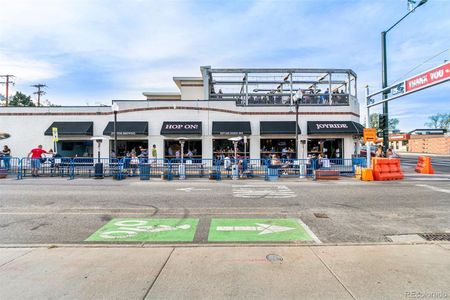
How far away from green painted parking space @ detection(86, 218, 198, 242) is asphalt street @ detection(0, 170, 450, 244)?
0.20m

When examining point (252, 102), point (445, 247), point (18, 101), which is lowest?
point (445, 247)

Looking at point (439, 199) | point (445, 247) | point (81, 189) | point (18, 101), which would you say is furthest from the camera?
point (18, 101)

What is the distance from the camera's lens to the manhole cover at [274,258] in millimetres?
4082

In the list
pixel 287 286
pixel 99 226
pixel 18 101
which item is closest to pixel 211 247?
pixel 287 286

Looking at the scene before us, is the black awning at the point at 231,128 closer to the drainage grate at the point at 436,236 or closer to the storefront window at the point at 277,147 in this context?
the storefront window at the point at 277,147

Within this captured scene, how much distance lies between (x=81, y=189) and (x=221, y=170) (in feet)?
25.1

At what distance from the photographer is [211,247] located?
4.67m

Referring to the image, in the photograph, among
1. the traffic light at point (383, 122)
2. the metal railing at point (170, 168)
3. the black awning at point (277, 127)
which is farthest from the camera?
the black awning at point (277, 127)

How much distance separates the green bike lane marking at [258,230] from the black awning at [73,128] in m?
17.2

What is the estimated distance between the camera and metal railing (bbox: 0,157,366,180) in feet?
48.0

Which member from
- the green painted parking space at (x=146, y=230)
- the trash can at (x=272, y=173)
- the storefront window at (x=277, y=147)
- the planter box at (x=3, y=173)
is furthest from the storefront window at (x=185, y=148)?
the green painted parking space at (x=146, y=230)

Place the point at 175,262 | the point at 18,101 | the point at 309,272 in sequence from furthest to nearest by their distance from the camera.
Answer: the point at 18,101, the point at 175,262, the point at 309,272

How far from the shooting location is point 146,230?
577 cm

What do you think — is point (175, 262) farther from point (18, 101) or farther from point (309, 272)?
point (18, 101)
